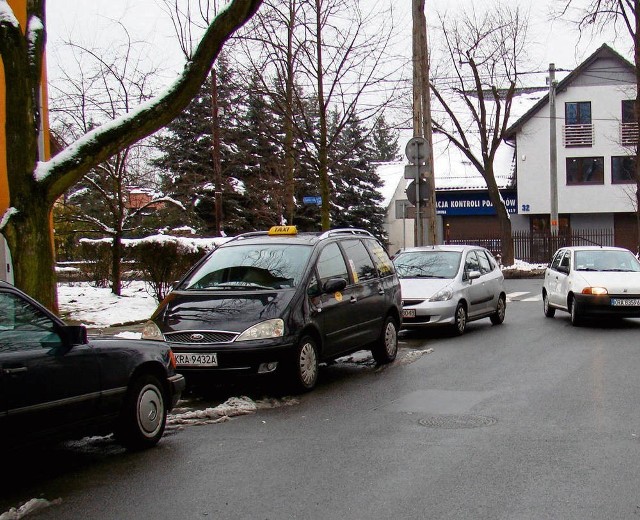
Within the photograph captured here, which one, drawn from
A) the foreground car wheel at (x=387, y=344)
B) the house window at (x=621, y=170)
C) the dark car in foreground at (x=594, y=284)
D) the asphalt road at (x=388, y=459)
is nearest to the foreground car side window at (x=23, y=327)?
the asphalt road at (x=388, y=459)

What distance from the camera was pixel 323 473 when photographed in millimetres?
5871

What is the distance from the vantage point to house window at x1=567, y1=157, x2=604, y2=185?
4722 cm

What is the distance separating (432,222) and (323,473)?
1596cm

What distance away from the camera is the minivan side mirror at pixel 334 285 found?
9.61m

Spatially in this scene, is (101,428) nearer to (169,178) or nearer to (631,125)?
(169,178)

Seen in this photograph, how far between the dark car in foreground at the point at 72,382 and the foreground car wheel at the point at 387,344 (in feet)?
14.7

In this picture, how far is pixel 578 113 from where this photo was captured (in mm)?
47406

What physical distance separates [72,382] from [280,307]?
3241 millimetres

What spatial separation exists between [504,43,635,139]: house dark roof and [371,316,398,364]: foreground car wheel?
120 feet

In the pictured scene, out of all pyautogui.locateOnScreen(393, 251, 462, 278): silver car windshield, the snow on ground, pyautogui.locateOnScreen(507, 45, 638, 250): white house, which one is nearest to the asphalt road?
pyautogui.locateOnScreen(393, 251, 462, 278): silver car windshield

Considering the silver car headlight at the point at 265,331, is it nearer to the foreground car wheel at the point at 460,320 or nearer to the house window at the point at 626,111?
the foreground car wheel at the point at 460,320

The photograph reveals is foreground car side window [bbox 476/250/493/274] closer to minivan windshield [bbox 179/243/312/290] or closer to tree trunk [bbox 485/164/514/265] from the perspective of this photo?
minivan windshield [bbox 179/243/312/290]

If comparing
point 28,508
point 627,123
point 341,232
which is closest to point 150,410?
point 28,508

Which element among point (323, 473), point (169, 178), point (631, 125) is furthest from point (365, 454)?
point (631, 125)
